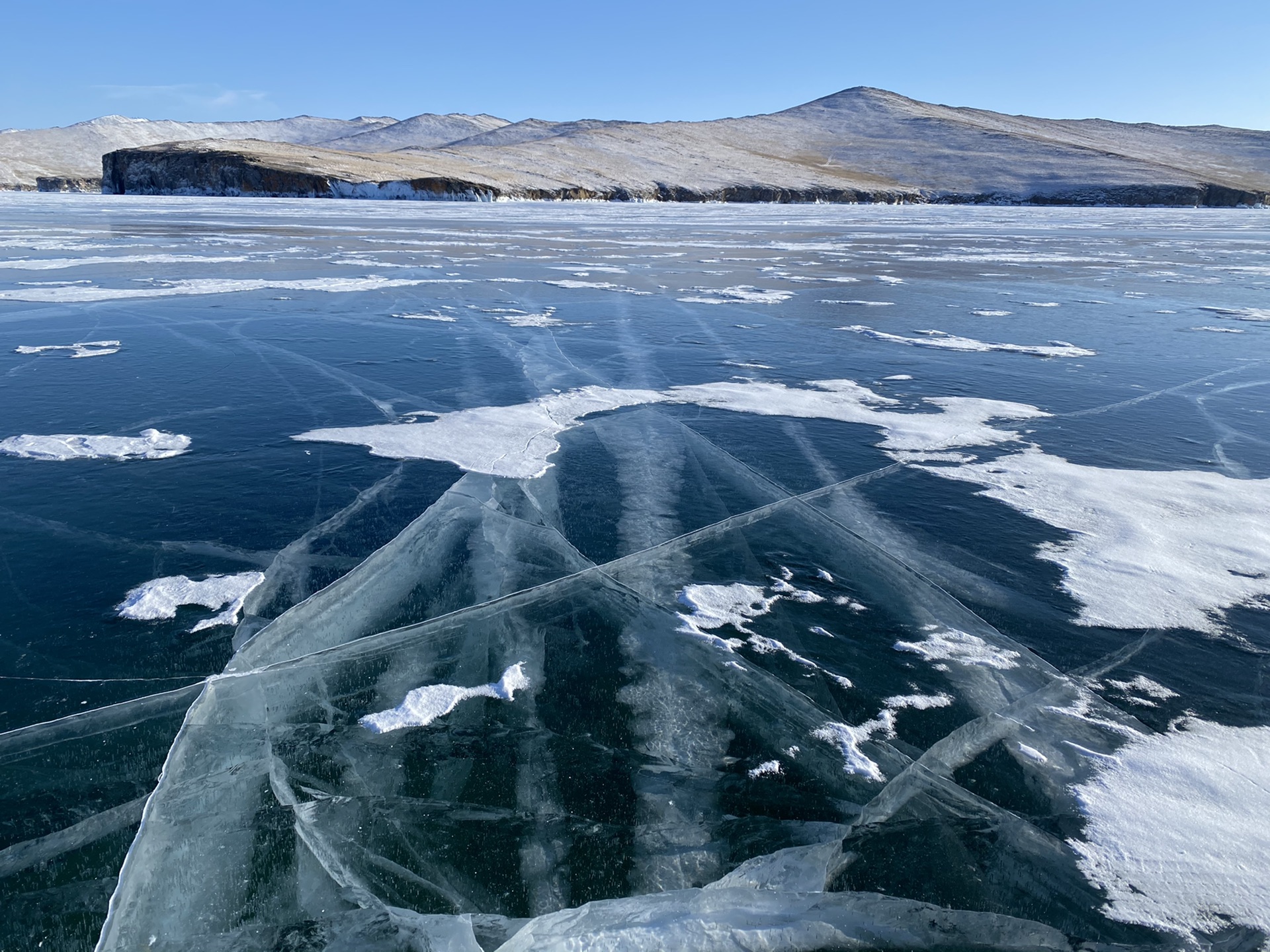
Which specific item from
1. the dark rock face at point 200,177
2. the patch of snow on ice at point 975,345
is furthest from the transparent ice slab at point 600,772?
the dark rock face at point 200,177

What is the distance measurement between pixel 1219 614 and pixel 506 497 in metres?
2.56

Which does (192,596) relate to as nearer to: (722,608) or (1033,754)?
(722,608)

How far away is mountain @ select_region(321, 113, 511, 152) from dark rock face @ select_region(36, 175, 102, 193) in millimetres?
60874

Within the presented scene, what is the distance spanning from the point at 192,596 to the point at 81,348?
4205 millimetres

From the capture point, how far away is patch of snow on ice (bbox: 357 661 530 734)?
188 centimetres

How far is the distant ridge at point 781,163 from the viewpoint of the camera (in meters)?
49.4

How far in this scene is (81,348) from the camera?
5434 mm

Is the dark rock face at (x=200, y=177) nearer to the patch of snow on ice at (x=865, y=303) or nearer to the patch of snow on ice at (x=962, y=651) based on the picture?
the patch of snow on ice at (x=865, y=303)

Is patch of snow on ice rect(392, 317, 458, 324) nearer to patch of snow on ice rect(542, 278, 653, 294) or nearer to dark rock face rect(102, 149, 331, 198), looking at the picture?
patch of snow on ice rect(542, 278, 653, 294)

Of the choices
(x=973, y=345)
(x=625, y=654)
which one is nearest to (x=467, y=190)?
(x=973, y=345)

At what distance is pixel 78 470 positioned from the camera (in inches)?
129

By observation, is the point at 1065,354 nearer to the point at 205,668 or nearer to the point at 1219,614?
the point at 1219,614

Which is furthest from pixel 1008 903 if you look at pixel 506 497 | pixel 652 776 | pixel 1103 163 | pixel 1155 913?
pixel 1103 163

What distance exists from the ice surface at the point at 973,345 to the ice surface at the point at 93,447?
5.36 m
